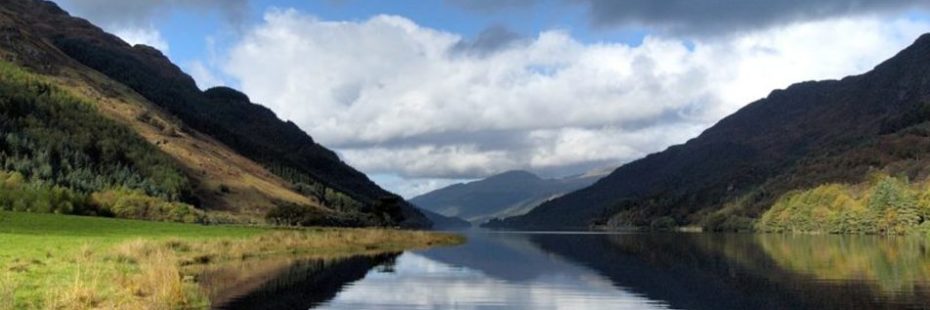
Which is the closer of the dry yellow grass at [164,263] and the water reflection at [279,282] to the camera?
the dry yellow grass at [164,263]

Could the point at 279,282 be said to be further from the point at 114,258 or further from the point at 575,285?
the point at 575,285

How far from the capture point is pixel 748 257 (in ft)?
283

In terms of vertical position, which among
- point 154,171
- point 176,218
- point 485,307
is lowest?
point 485,307

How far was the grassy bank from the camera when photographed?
31.0 metres

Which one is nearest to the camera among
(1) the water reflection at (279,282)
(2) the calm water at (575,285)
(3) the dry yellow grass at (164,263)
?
(3) the dry yellow grass at (164,263)

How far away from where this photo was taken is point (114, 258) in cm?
4975

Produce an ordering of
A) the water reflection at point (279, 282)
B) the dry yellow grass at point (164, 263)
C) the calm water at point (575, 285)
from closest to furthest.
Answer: the dry yellow grass at point (164, 263)
the water reflection at point (279, 282)
the calm water at point (575, 285)

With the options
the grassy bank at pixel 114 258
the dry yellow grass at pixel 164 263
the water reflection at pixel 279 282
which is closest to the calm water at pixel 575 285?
the water reflection at pixel 279 282

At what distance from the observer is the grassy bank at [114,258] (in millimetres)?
31000

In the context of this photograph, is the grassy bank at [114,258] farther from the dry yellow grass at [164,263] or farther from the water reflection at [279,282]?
the water reflection at [279,282]

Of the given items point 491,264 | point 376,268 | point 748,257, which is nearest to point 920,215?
point 748,257

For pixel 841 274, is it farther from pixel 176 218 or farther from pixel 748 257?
pixel 176 218

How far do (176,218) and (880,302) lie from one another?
119 m

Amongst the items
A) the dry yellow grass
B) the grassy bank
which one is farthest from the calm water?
the grassy bank
